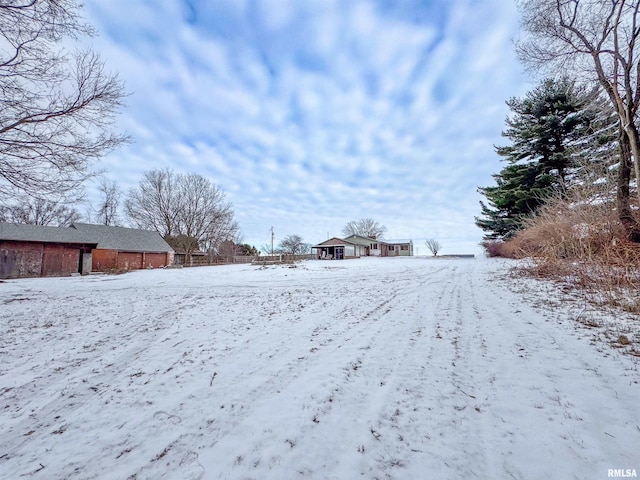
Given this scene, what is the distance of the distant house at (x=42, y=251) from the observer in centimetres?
1705

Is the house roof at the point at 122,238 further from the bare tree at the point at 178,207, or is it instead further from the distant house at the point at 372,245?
the distant house at the point at 372,245

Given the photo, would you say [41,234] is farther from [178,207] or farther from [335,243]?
[335,243]

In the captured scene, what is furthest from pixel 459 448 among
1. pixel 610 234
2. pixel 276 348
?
pixel 610 234

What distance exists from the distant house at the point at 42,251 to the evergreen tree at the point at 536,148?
31.0 metres

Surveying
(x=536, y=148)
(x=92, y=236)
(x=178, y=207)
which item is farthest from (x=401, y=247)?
(x=92, y=236)

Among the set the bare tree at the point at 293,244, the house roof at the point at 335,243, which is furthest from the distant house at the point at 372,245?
the bare tree at the point at 293,244

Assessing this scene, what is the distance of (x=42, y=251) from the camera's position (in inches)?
721

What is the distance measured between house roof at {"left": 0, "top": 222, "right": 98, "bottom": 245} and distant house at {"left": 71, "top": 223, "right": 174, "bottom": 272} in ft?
3.27

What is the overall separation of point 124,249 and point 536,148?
3409 cm

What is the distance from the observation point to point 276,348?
11.8ft

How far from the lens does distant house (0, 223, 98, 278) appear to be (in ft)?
55.9

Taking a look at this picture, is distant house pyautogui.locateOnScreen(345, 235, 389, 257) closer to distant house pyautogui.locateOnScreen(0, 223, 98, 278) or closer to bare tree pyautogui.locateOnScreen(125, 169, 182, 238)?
bare tree pyautogui.locateOnScreen(125, 169, 182, 238)

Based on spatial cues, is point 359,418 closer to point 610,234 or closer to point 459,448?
point 459,448

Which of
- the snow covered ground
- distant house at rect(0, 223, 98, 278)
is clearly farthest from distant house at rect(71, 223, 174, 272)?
the snow covered ground
